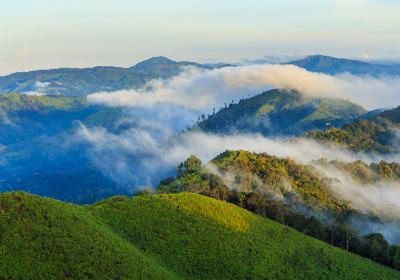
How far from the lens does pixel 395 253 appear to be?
129m

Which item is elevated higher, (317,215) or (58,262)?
(58,262)

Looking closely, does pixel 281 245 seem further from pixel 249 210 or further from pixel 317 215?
pixel 317 215

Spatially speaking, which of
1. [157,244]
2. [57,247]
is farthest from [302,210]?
→ [57,247]

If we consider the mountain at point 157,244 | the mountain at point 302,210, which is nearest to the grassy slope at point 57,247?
the mountain at point 157,244

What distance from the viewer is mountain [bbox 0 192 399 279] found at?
269 ft

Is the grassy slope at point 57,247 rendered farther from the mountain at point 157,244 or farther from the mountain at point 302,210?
the mountain at point 302,210

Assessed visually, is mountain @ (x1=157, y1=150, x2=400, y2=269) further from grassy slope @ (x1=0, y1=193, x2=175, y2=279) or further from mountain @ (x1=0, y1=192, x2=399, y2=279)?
grassy slope @ (x1=0, y1=193, x2=175, y2=279)

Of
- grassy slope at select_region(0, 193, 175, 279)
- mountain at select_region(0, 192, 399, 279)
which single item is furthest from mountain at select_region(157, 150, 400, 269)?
grassy slope at select_region(0, 193, 175, 279)

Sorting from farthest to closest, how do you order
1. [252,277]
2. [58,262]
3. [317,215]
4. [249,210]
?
[317,215] → [249,210] → [252,277] → [58,262]

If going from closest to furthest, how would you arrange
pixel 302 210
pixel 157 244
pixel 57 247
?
pixel 57 247, pixel 157 244, pixel 302 210

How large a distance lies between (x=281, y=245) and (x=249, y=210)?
26932mm

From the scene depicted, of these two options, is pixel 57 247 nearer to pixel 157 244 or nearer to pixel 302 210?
pixel 157 244

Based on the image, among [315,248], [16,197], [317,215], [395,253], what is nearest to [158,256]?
[16,197]

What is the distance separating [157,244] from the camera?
101 m
